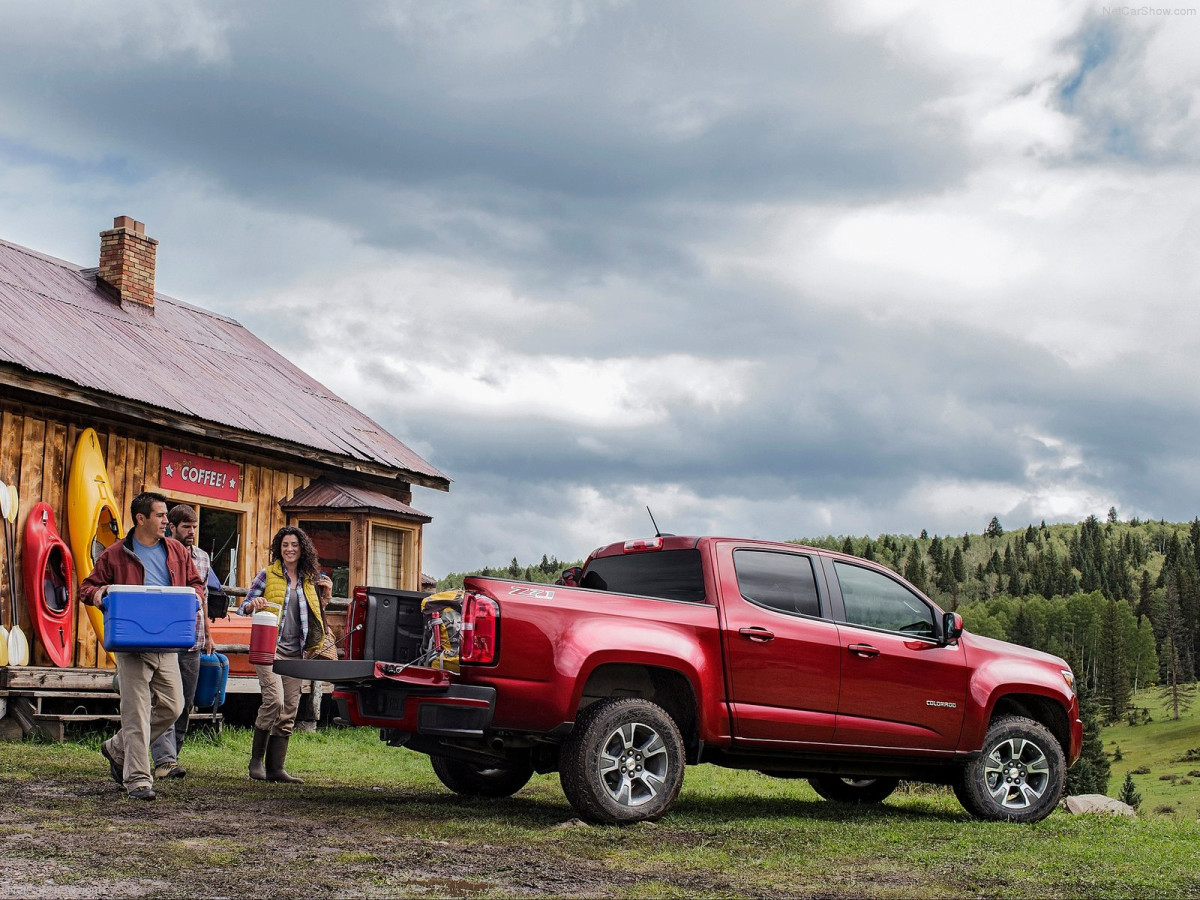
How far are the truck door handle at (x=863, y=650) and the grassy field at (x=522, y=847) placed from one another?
44.1 inches

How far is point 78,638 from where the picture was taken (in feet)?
48.1

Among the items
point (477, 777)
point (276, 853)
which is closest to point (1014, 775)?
point (477, 777)

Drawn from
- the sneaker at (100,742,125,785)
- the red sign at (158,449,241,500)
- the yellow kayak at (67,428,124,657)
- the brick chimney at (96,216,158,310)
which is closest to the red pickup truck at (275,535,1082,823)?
the sneaker at (100,742,125,785)

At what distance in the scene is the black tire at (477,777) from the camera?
9.11 meters

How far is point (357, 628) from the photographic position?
8211mm

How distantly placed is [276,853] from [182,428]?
422 inches

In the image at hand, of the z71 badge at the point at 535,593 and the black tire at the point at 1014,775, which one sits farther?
the black tire at the point at 1014,775

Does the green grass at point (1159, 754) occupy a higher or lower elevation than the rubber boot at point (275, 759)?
lower

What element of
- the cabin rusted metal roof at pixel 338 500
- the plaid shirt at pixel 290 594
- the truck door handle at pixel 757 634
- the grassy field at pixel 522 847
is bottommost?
the grassy field at pixel 522 847

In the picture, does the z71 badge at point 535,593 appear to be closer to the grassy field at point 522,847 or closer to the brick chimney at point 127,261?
the grassy field at point 522,847

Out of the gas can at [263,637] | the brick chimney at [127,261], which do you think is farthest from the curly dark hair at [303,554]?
the brick chimney at [127,261]

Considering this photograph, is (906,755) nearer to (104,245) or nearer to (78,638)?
(78,638)

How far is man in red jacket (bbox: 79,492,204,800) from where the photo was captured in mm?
7965

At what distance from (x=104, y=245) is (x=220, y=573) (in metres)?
6.17
